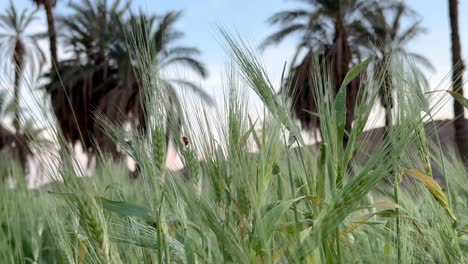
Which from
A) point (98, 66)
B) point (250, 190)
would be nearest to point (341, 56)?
point (98, 66)

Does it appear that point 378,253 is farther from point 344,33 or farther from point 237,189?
point 344,33

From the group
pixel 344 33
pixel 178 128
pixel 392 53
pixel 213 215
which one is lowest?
pixel 213 215

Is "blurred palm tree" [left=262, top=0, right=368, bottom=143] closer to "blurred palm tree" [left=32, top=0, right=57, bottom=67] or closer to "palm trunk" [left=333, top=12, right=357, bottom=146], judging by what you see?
"palm trunk" [left=333, top=12, right=357, bottom=146]

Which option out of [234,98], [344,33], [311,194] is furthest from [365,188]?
[344,33]

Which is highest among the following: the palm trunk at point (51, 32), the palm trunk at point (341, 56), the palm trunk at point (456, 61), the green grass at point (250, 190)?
the palm trunk at point (51, 32)

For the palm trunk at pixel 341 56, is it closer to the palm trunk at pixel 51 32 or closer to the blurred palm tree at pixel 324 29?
the blurred palm tree at pixel 324 29

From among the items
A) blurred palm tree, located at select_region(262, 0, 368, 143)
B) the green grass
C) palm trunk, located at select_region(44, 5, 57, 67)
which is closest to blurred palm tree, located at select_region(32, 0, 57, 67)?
palm trunk, located at select_region(44, 5, 57, 67)

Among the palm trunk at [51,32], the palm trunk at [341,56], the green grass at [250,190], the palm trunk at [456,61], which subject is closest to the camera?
the green grass at [250,190]

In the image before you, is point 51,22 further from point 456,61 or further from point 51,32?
point 456,61

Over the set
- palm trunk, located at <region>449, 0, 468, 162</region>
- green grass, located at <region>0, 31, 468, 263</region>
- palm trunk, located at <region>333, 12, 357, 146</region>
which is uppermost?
palm trunk, located at <region>333, 12, 357, 146</region>

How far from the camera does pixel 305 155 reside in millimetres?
994

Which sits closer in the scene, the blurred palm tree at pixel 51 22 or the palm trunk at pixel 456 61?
the palm trunk at pixel 456 61

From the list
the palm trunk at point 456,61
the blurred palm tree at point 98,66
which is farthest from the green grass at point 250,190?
the blurred palm tree at point 98,66

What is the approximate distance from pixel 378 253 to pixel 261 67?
0.54m
